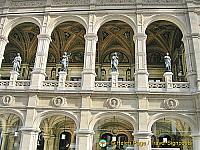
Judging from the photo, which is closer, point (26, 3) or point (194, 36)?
point (194, 36)

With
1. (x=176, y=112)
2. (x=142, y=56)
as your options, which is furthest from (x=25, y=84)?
(x=176, y=112)

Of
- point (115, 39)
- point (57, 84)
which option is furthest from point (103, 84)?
point (115, 39)

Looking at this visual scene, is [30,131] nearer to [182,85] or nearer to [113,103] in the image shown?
[113,103]

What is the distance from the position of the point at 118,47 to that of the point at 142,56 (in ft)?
16.3

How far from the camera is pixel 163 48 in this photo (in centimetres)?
1906

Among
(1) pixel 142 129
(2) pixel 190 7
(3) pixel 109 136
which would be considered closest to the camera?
(1) pixel 142 129

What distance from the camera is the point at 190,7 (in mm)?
15820

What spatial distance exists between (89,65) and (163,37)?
Result: 22.5ft

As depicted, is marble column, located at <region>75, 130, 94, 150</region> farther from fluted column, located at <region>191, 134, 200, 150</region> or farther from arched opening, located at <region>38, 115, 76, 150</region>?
fluted column, located at <region>191, 134, 200, 150</region>

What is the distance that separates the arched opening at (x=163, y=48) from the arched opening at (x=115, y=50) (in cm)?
148

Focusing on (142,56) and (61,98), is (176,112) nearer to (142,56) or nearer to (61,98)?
(142,56)

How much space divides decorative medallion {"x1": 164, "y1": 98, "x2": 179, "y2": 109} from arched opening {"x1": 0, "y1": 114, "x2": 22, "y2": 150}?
9.37 meters

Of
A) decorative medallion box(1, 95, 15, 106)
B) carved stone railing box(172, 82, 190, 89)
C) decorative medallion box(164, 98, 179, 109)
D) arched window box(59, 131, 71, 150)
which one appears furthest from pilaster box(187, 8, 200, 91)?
decorative medallion box(1, 95, 15, 106)

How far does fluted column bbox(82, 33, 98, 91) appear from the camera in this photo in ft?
46.6
